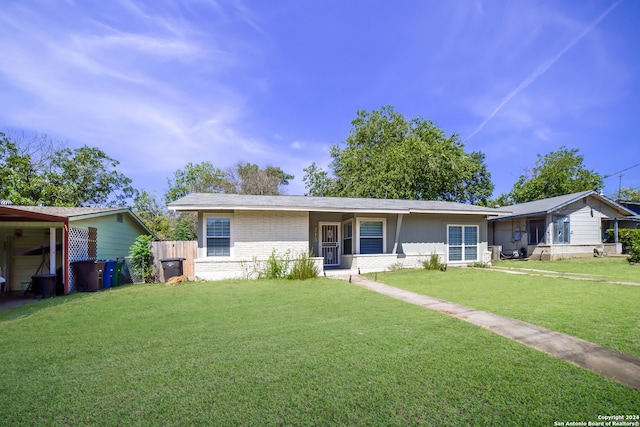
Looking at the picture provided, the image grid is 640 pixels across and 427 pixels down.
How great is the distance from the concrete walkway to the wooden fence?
9646mm

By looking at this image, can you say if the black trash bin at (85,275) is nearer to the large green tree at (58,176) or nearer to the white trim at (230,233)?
the white trim at (230,233)

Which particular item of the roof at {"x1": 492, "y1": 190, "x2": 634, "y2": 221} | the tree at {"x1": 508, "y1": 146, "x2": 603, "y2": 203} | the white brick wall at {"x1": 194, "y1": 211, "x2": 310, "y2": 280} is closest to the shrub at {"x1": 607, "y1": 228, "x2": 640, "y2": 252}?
the roof at {"x1": 492, "y1": 190, "x2": 634, "y2": 221}

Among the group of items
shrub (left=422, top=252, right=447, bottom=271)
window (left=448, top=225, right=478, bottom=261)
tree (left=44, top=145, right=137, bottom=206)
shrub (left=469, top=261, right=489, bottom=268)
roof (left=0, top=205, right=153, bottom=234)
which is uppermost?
tree (left=44, top=145, right=137, bottom=206)

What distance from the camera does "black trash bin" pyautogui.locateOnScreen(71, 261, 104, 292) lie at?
10.1m

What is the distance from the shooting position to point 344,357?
3.64m

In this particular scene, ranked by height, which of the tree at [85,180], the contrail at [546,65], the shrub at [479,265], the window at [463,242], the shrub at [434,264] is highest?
the contrail at [546,65]

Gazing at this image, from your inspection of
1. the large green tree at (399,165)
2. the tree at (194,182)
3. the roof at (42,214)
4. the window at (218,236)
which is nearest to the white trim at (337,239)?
the window at (218,236)

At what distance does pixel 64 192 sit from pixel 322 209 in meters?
22.6

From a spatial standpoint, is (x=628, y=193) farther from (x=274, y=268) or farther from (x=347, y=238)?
(x=274, y=268)

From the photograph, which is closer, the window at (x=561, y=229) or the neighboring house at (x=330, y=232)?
the neighboring house at (x=330, y=232)

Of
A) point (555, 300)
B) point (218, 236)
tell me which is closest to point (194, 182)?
point (218, 236)

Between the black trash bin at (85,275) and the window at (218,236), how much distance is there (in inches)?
142

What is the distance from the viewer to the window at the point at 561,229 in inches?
749

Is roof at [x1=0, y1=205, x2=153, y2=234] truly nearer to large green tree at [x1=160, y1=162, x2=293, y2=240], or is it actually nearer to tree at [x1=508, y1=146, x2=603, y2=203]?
large green tree at [x1=160, y1=162, x2=293, y2=240]
